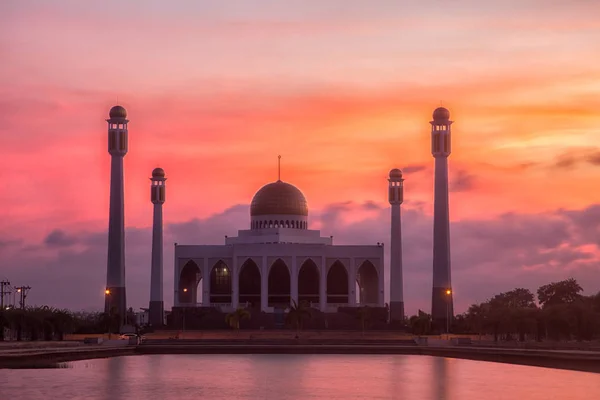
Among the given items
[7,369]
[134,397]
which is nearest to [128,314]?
[7,369]

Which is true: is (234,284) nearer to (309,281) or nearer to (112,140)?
(309,281)

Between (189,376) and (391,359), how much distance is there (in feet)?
60.5

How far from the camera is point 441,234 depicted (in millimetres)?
93250

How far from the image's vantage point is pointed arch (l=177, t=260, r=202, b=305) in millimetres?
106812

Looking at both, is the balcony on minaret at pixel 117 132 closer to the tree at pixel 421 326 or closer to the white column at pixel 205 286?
the white column at pixel 205 286

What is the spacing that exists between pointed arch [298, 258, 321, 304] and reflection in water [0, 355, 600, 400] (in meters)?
43.3

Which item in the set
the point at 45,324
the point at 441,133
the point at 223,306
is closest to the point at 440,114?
the point at 441,133

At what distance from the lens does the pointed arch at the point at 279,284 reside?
105 metres

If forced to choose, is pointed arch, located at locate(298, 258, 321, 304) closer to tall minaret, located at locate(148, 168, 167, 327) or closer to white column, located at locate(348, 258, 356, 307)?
white column, located at locate(348, 258, 356, 307)

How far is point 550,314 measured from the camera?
74188mm

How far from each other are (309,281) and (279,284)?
274 cm

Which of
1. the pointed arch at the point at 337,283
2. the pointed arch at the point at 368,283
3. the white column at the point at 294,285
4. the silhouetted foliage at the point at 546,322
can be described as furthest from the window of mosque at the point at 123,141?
the silhouetted foliage at the point at 546,322

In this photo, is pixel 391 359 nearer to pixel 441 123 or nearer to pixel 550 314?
pixel 550 314

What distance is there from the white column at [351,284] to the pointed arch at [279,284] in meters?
5.43
